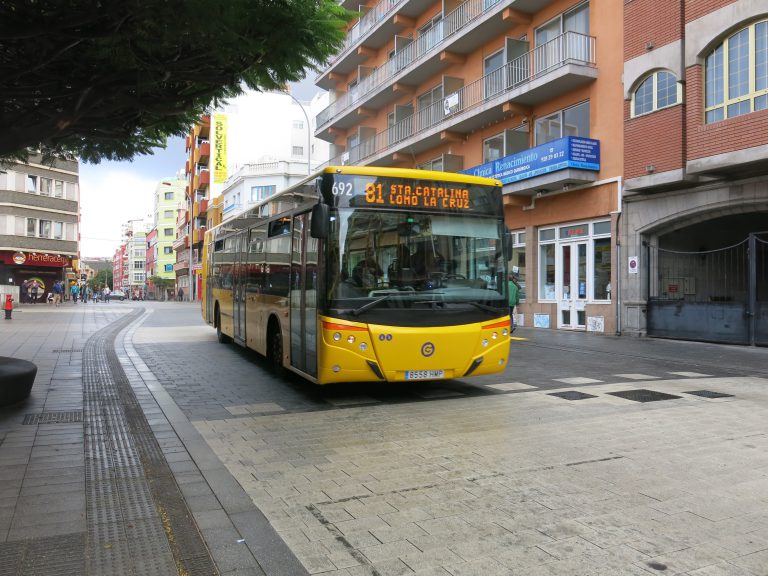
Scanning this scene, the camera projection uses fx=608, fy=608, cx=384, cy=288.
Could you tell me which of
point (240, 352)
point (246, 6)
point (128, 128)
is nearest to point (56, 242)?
point (240, 352)

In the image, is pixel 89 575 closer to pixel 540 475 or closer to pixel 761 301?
pixel 540 475

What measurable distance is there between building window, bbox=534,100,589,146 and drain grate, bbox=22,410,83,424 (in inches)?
661

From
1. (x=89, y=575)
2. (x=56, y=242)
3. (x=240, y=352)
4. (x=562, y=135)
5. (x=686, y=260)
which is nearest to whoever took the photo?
(x=89, y=575)

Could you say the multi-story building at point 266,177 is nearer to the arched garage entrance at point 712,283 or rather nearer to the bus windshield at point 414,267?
the arched garage entrance at point 712,283

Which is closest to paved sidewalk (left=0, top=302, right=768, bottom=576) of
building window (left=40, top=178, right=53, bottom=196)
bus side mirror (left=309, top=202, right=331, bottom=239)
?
bus side mirror (left=309, top=202, right=331, bottom=239)

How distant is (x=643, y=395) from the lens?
817cm

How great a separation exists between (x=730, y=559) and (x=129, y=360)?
1108 cm

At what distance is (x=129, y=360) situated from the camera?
39.3ft

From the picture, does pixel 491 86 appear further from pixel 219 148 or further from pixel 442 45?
pixel 219 148

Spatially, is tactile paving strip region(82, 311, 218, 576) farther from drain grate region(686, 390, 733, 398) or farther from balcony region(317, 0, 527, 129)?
balcony region(317, 0, 527, 129)

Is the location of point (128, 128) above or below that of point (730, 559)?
above

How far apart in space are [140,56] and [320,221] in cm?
249

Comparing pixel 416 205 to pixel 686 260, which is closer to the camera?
pixel 416 205

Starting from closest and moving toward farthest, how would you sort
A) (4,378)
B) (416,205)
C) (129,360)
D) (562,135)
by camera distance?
(4,378) < (416,205) < (129,360) < (562,135)
